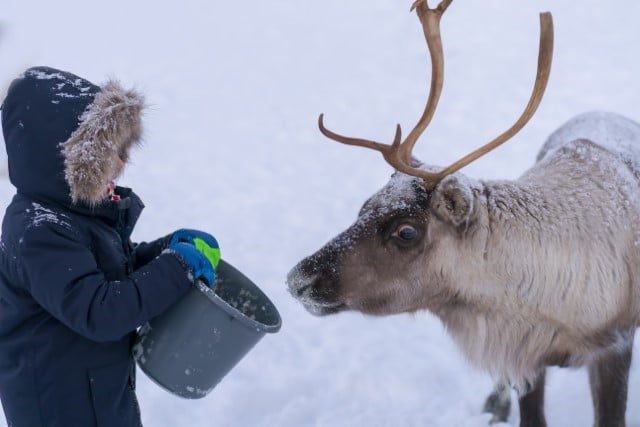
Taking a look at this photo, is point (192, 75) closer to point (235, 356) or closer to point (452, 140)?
point (452, 140)

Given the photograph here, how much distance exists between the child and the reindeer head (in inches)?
23.9

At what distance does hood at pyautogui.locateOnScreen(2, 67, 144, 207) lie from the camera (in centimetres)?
185

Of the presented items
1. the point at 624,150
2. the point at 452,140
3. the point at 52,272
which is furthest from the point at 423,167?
the point at 452,140

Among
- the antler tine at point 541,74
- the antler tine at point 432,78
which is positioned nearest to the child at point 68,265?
the antler tine at point 432,78

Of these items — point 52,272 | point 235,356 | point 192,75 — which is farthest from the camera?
point 192,75

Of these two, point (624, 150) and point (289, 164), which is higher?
point (624, 150)

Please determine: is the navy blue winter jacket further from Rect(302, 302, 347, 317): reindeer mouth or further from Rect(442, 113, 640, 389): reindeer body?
Rect(442, 113, 640, 389): reindeer body

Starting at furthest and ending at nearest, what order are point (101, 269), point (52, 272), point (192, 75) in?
point (192, 75) → point (101, 269) → point (52, 272)

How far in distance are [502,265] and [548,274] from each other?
169mm

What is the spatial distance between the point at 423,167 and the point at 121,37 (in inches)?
288

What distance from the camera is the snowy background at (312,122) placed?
3326 mm

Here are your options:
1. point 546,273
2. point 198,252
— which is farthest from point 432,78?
point 198,252

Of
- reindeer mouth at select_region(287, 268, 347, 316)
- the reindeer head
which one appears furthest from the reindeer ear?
reindeer mouth at select_region(287, 268, 347, 316)

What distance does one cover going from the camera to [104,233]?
2.00 meters
